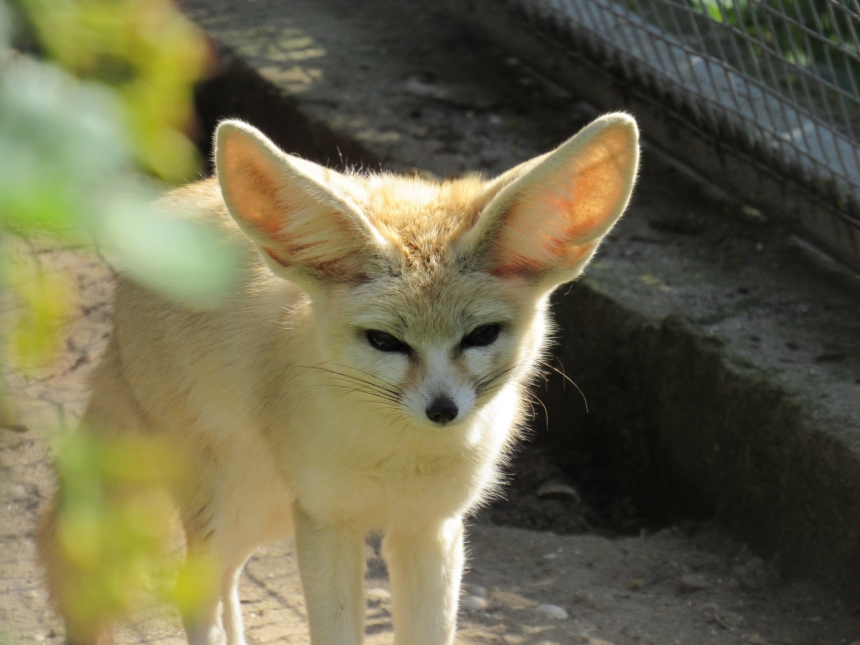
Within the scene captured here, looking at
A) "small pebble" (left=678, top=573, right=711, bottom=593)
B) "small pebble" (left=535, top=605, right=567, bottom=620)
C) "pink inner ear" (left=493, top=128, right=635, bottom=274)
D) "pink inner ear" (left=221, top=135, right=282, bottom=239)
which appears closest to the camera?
"pink inner ear" (left=221, top=135, right=282, bottom=239)

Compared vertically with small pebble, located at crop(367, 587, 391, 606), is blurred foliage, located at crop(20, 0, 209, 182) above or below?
above

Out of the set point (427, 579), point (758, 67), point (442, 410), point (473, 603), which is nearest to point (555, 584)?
point (473, 603)

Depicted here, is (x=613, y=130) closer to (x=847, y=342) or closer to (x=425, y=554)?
(x=425, y=554)

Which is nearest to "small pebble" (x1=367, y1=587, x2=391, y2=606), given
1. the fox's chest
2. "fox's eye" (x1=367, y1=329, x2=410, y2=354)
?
the fox's chest

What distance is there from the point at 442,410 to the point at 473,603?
5.23 ft

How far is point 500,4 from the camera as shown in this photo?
5836 millimetres

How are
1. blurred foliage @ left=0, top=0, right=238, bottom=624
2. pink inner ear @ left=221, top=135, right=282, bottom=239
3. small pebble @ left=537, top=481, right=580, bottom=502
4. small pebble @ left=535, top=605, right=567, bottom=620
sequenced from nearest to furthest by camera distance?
blurred foliage @ left=0, top=0, right=238, bottom=624 < pink inner ear @ left=221, top=135, right=282, bottom=239 < small pebble @ left=535, top=605, right=567, bottom=620 < small pebble @ left=537, top=481, right=580, bottom=502

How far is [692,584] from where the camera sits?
12.3 ft

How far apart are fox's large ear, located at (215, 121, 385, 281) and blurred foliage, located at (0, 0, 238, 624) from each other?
1.45 meters

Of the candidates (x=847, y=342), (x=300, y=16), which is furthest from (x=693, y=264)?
(x=300, y=16)

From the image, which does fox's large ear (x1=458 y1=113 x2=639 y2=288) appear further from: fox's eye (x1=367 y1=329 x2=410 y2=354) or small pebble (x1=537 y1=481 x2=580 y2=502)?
small pebble (x1=537 y1=481 x2=580 y2=502)

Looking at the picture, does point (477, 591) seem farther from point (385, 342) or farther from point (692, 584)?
point (385, 342)

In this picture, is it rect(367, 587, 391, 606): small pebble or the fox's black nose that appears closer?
the fox's black nose

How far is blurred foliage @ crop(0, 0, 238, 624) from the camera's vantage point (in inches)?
30.5
